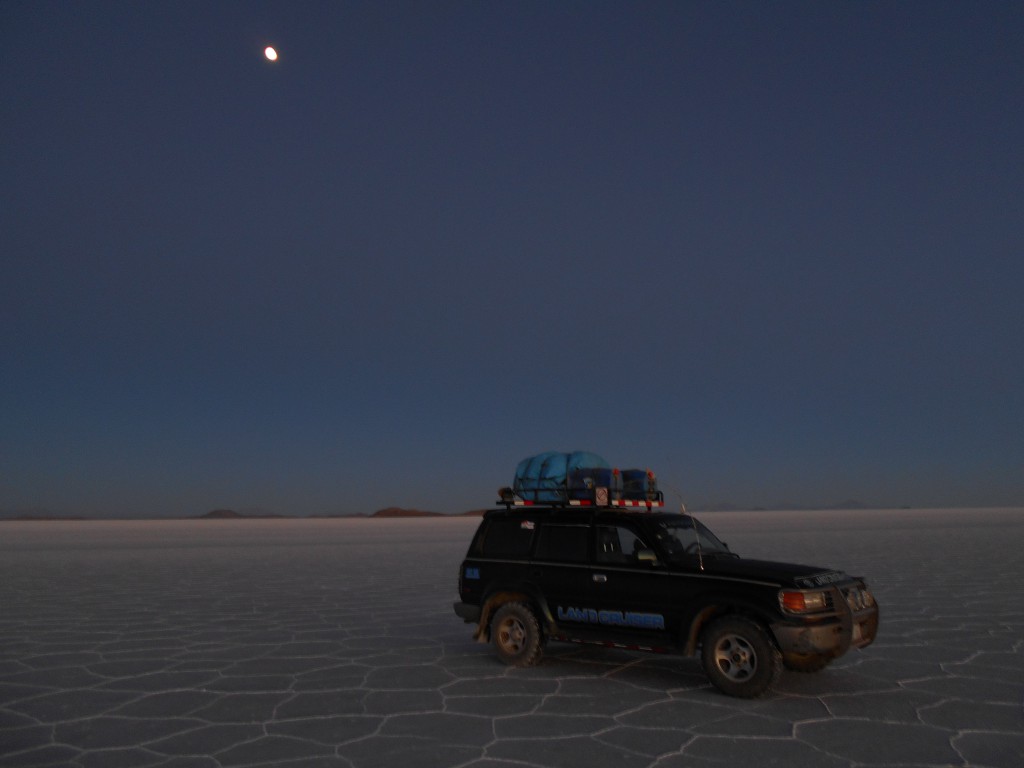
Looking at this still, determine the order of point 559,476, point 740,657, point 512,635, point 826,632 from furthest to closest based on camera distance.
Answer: point 559,476 → point 512,635 → point 740,657 → point 826,632

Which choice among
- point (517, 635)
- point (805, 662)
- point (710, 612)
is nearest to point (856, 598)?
point (805, 662)

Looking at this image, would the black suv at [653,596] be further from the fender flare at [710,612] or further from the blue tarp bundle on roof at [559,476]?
the blue tarp bundle on roof at [559,476]

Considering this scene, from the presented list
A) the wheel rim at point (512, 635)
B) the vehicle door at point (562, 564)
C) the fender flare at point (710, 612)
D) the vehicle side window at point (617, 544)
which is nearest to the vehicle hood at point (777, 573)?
the fender flare at point (710, 612)

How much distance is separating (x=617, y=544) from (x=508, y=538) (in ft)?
4.82

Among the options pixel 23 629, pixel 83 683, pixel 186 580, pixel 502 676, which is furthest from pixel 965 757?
pixel 186 580

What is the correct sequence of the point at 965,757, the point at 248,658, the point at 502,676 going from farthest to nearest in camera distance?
the point at 248,658 < the point at 502,676 < the point at 965,757

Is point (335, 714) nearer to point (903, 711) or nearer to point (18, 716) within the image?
point (18, 716)

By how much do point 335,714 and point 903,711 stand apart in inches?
205

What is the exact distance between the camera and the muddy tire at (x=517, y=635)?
930cm

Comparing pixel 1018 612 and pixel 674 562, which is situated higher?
pixel 674 562

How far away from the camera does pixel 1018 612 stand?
1297cm

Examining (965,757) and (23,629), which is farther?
(23,629)

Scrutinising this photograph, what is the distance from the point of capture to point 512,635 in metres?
9.54

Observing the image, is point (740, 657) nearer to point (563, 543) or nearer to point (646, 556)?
point (646, 556)
